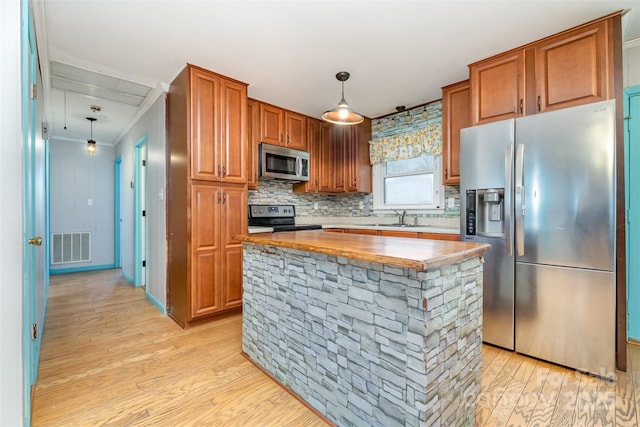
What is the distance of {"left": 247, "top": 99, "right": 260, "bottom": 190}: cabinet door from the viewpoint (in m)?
3.53

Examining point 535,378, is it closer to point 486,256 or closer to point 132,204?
point 486,256

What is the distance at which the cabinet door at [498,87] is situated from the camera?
2.40 m

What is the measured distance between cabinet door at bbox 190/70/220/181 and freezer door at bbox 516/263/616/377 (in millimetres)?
2786

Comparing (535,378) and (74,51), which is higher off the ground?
(74,51)

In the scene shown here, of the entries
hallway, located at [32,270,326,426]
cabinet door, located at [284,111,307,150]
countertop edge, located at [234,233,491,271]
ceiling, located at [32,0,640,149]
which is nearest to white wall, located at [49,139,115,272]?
ceiling, located at [32,0,640,149]

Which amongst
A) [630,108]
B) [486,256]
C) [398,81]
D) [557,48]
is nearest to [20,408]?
[486,256]

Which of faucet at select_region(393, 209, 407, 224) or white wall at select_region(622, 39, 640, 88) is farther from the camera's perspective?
faucet at select_region(393, 209, 407, 224)

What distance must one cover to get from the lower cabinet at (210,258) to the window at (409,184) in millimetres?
2072

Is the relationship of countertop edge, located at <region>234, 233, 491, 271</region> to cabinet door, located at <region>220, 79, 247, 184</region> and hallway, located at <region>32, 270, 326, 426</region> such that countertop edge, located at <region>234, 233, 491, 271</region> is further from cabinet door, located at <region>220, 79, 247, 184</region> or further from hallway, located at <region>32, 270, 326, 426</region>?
cabinet door, located at <region>220, 79, 247, 184</region>

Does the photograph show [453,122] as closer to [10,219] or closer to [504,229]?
[504,229]

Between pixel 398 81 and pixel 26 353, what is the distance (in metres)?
3.44

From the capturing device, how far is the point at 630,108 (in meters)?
2.40

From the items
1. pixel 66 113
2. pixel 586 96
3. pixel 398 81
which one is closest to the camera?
pixel 586 96

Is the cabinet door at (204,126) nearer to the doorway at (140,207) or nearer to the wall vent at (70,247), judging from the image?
the doorway at (140,207)
